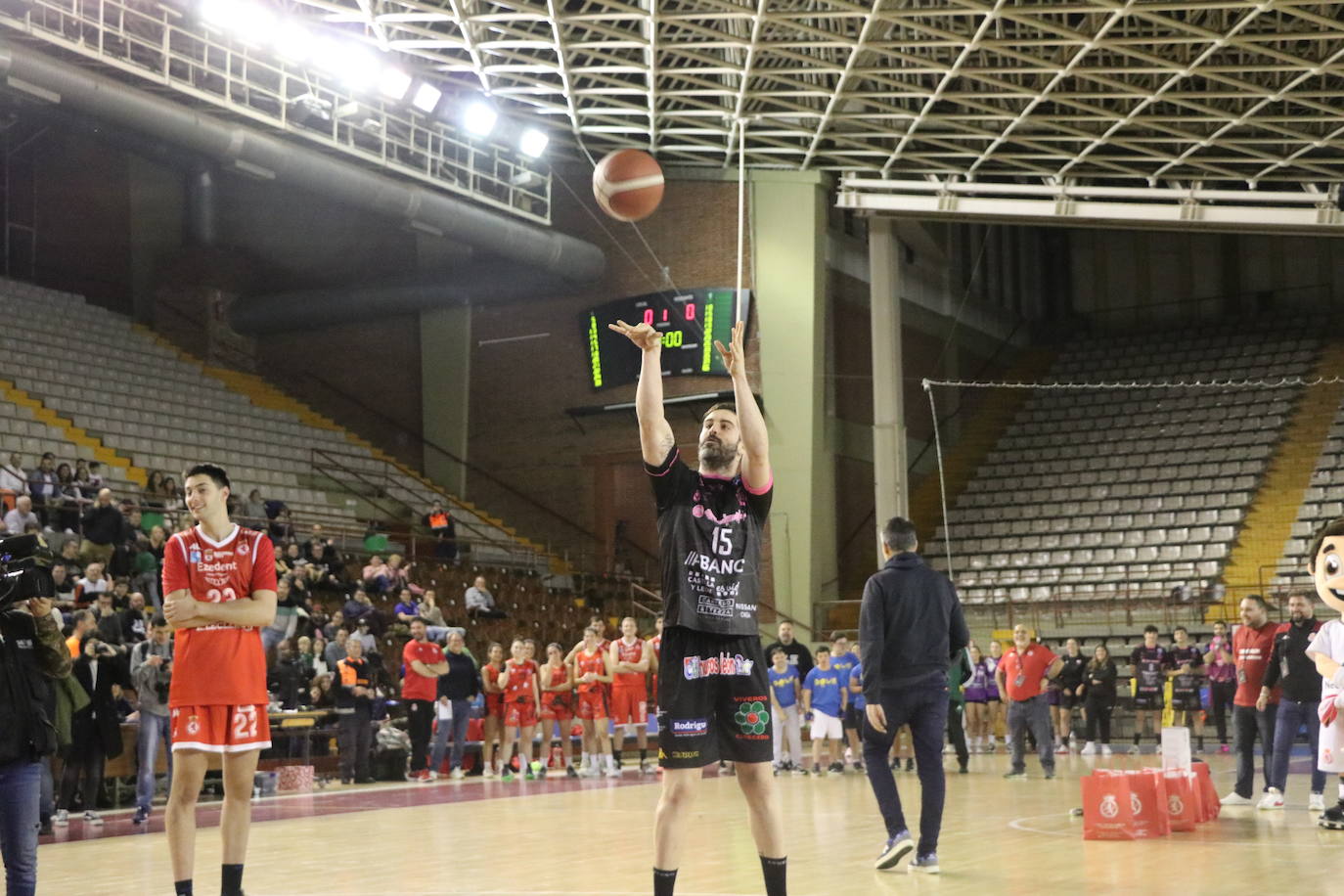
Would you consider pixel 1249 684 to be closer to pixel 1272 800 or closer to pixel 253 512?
pixel 1272 800

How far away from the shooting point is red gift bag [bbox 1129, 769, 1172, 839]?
9305 mm

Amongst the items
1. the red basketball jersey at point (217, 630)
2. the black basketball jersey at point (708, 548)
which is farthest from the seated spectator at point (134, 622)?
the black basketball jersey at point (708, 548)

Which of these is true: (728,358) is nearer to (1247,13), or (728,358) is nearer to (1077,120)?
(1247,13)

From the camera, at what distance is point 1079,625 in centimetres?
2566

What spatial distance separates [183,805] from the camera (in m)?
6.28

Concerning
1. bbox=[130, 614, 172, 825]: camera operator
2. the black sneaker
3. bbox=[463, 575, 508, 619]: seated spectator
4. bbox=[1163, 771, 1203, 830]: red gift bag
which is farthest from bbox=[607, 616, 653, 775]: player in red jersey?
the black sneaker

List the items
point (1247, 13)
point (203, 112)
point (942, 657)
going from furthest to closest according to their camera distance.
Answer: point (203, 112)
point (1247, 13)
point (942, 657)

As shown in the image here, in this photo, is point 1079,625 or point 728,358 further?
point 1079,625

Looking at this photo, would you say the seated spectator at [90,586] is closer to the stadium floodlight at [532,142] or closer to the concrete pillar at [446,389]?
the stadium floodlight at [532,142]

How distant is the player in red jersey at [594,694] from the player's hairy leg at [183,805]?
1170cm

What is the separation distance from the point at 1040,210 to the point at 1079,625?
23.9 feet

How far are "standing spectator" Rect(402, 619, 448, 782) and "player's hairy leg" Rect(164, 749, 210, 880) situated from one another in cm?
1105

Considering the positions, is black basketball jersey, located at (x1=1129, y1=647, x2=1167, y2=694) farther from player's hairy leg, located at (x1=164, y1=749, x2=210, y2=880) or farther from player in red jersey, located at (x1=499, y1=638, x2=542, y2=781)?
player's hairy leg, located at (x1=164, y1=749, x2=210, y2=880)

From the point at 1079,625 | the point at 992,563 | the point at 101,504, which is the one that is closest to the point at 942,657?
the point at 101,504
